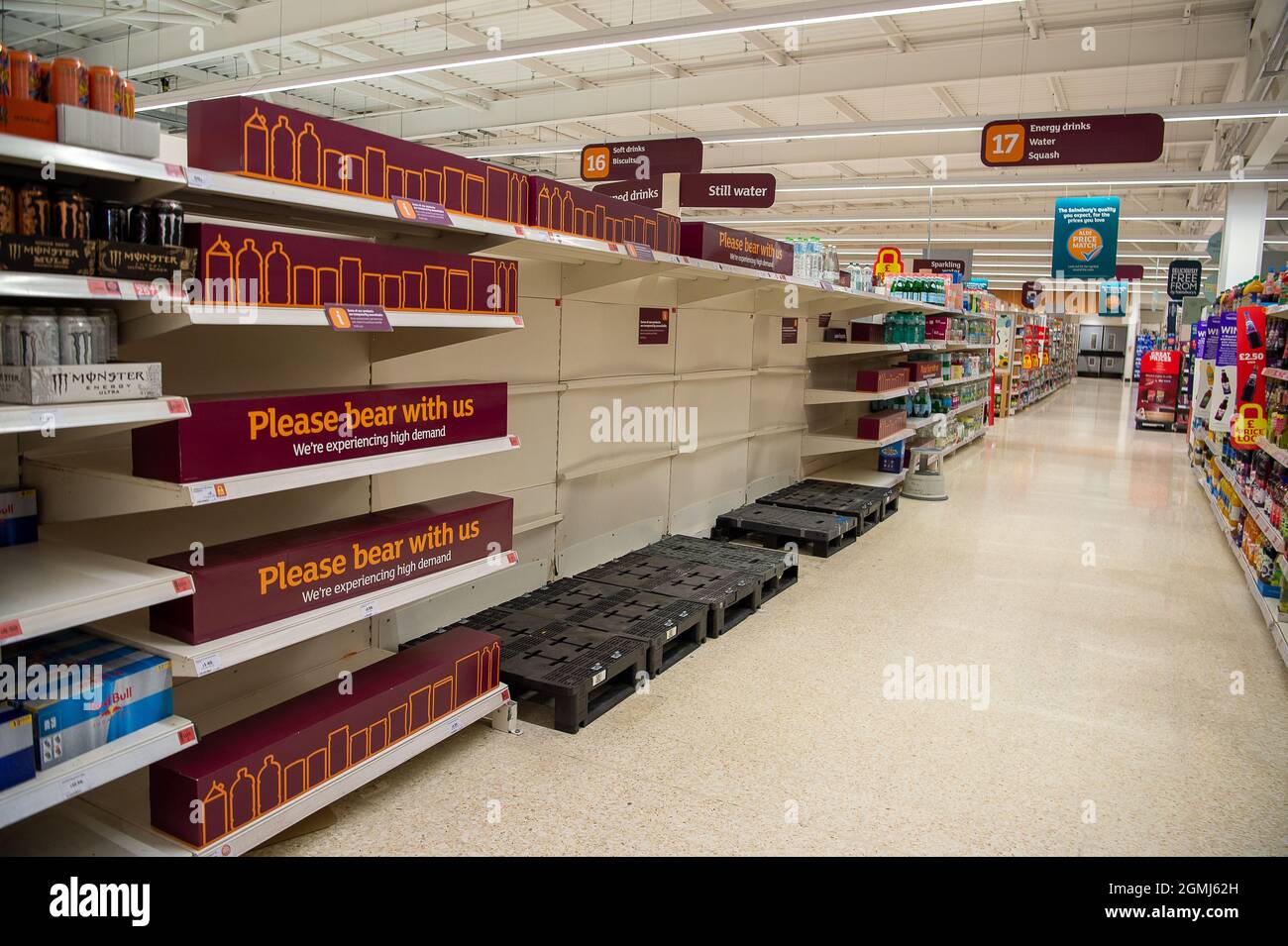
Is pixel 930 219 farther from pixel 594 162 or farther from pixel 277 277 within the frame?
pixel 277 277

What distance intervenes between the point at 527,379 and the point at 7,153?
277 cm

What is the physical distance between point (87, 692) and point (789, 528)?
15.2 ft

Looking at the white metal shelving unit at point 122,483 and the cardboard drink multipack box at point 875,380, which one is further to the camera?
the cardboard drink multipack box at point 875,380

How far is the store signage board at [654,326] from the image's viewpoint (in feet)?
17.2

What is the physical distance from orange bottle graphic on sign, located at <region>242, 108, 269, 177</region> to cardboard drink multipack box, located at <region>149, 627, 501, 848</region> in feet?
5.05

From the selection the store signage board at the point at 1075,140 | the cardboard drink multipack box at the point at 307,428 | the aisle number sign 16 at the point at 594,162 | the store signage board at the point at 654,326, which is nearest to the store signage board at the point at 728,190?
the aisle number sign 16 at the point at 594,162

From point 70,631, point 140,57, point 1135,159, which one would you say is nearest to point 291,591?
point 70,631

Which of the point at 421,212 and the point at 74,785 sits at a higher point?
the point at 421,212

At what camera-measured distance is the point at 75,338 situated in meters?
1.89

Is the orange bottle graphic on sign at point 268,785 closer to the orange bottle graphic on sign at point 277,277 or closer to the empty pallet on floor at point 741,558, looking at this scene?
the orange bottle graphic on sign at point 277,277

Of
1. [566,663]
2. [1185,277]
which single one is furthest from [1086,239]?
[566,663]

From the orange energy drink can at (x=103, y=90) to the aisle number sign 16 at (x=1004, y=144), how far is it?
23.7 feet

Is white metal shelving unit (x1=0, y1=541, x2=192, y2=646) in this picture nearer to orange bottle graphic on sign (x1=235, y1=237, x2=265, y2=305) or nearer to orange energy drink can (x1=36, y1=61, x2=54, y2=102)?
orange bottle graphic on sign (x1=235, y1=237, x2=265, y2=305)

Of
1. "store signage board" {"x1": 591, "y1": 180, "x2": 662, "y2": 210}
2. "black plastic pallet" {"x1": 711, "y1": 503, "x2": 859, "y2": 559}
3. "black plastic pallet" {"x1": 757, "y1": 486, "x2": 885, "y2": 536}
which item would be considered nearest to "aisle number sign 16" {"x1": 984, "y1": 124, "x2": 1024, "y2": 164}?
"black plastic pallet" {"x1": 757, "y1": 486, "x2": 885, "y2": 536}
